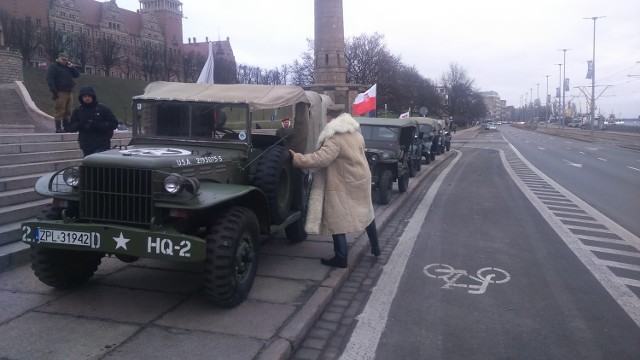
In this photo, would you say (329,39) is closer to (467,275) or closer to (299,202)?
(299,202)

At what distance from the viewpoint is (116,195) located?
499 cm

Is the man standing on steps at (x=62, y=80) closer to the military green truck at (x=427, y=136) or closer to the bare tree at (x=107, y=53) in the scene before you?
the military green truck at (x=427, y=136)

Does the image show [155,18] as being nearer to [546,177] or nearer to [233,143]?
[546,177]

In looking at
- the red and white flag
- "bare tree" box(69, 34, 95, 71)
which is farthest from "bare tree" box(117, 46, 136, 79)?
the red and white flag

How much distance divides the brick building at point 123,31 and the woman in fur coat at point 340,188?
37.9 metres

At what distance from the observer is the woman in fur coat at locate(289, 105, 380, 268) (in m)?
6.49

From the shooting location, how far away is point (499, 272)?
698 centimetres

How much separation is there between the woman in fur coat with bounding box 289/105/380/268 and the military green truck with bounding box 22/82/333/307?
475 mm

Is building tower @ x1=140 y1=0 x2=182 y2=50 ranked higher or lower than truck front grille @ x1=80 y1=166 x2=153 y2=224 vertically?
higher

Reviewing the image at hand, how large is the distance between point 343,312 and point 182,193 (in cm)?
203

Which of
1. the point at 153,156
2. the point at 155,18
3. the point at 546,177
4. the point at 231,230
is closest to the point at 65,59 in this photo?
the point at 153,156

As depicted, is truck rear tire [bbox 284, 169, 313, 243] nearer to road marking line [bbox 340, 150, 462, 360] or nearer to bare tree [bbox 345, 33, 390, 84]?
road marking line [bbox 340, 150, 462, 360]

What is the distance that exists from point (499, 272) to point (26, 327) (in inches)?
210

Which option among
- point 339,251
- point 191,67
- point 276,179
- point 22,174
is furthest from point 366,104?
point 191,67
